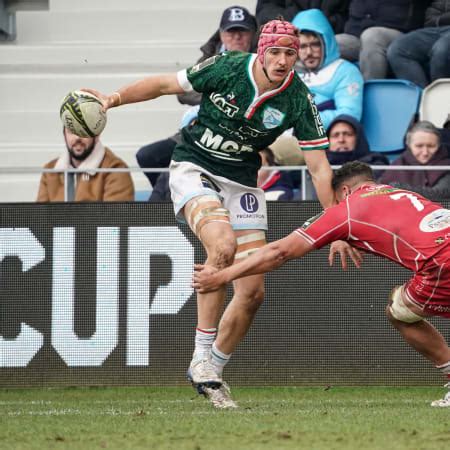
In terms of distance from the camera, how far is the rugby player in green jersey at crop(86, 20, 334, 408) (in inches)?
301

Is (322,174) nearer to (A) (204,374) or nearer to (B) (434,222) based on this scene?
(B) (434,222)

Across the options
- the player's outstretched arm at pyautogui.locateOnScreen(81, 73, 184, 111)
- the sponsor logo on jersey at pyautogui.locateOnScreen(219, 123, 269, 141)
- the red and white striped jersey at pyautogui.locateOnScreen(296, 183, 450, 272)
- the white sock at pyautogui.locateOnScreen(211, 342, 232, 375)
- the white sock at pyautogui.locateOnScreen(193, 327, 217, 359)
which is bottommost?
the white sock at pyautogui.locateOnScreen(211, 342, 232, 375)

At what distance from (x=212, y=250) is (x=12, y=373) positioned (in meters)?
3.16

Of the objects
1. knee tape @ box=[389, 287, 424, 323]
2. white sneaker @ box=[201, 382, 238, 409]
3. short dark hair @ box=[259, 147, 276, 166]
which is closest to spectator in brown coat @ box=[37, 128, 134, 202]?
short dark hair @ box=[259, 147, 276, 166]

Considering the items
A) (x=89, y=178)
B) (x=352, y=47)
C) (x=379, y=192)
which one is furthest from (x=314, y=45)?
(x=379, y=192)

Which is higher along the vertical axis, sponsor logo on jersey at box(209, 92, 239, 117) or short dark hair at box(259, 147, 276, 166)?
sponsor logo on jersey at box(209, 92, 239, 117)

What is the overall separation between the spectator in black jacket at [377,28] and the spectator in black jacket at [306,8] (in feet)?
0.92

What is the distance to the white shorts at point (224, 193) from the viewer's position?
7762 mm

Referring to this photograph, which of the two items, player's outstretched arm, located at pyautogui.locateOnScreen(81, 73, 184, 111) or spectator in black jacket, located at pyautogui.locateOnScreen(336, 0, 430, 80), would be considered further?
spectator in black jacket, located at pyautogui.locateOnScreen(336, 0, 430, 80)

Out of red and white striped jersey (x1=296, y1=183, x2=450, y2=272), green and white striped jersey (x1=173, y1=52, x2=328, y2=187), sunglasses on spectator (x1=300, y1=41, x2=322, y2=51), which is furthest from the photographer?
sunglasses on spectator (x1=300, y1=41, x2=322, y2=51)

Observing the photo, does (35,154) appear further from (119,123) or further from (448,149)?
(448,149)

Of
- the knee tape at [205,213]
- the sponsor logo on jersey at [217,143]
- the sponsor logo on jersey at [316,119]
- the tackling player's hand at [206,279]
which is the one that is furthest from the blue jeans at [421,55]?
the tackling player's hand at [206,279]

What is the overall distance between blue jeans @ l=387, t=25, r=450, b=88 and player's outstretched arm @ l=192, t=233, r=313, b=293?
612 cm

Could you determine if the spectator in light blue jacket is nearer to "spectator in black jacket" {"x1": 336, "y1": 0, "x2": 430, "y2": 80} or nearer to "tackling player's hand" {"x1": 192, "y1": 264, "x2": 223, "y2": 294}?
"spectator in black jacket" {"x1": 336, "y1": 0, "x2": 430, "y2": 80}
